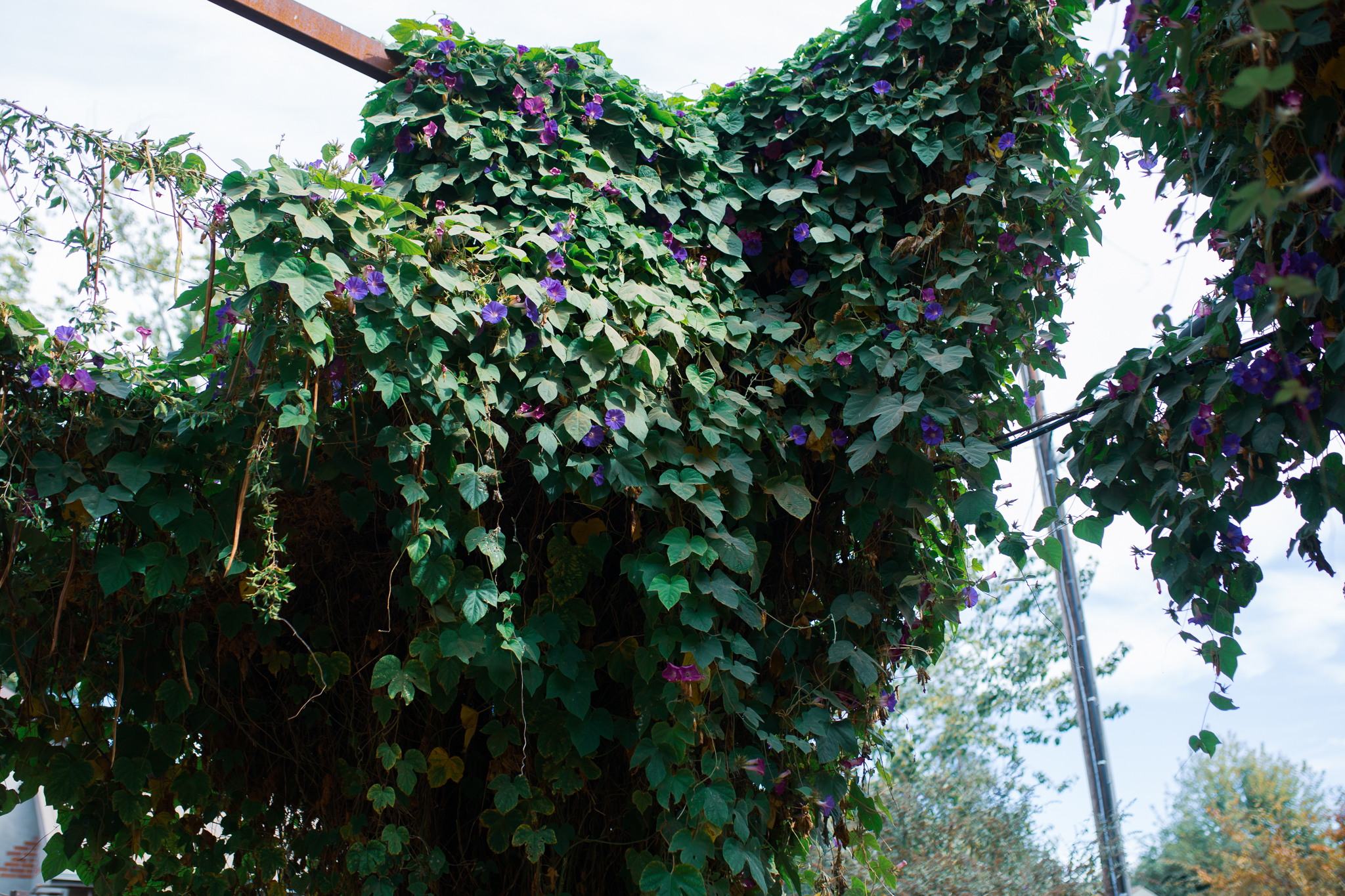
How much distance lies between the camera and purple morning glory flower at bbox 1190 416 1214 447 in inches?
67.2

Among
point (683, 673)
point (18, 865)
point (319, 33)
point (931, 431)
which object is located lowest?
point (18, 865)

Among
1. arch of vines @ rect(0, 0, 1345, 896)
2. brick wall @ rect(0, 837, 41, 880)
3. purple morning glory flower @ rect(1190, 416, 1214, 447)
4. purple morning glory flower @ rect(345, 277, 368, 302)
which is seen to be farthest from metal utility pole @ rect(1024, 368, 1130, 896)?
brick wall @ rect(0, 837, 41, 880)

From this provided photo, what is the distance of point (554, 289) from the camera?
1.79 m

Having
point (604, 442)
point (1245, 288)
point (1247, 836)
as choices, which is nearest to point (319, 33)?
point (604, 442)

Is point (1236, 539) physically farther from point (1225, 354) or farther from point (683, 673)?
point (683, 673)

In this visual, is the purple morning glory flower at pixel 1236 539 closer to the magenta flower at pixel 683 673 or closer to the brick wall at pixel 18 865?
the magenta flower at pixel 683 673

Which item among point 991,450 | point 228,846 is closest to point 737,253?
point 991,450

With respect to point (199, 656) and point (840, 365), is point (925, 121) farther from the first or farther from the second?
point (199, 656)

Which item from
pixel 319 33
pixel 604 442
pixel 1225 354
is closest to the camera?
pixel 1225 354

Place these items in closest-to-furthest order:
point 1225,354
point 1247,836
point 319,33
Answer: point 1225,354, point 319,33, point 1247,836

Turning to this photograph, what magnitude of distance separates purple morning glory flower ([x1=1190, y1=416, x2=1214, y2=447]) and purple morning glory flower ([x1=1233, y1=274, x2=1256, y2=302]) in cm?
23

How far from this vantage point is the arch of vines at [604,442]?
1.59 meters

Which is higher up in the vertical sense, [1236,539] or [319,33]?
[319,33]

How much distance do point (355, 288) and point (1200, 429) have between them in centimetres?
155
